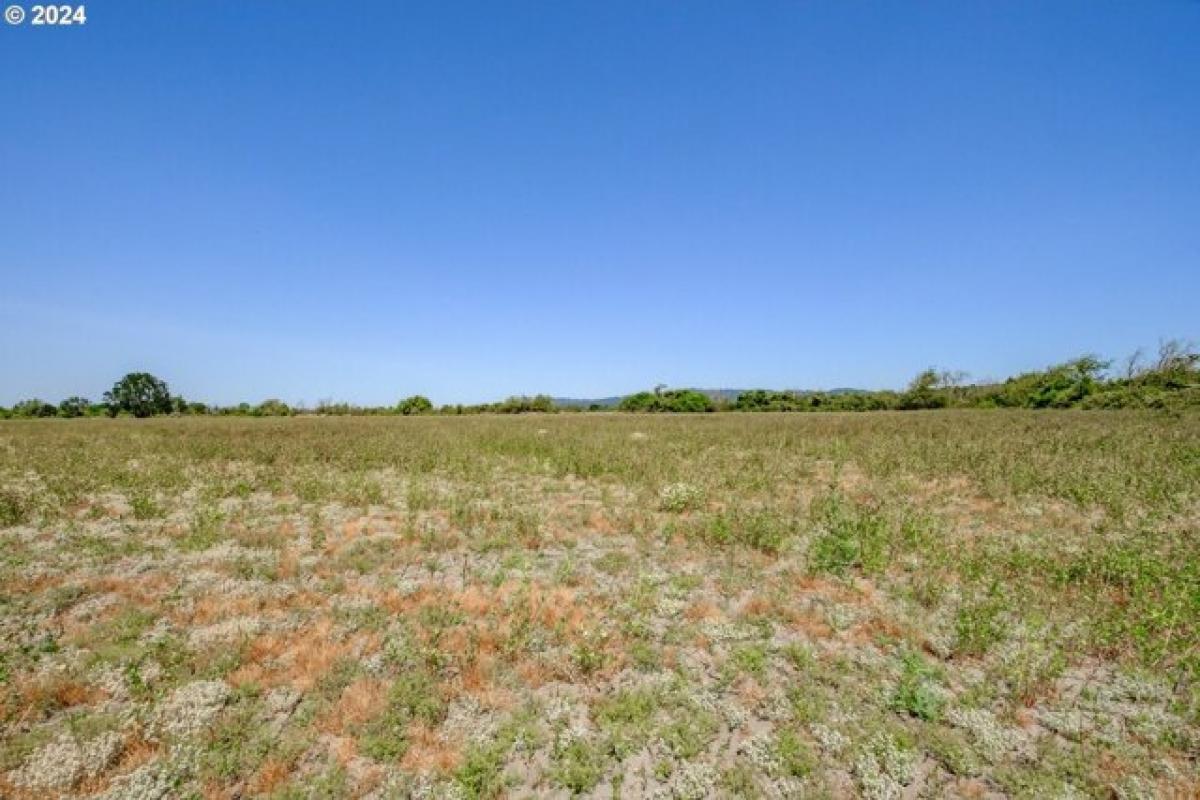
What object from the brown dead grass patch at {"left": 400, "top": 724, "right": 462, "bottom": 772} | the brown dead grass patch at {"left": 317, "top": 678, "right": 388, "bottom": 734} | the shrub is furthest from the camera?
the shrub

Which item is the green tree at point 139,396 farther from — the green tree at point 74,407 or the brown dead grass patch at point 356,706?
the brown dead grass patch at point 356,706

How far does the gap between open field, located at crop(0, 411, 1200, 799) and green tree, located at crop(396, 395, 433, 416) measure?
209ft

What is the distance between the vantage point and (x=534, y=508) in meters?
12.9

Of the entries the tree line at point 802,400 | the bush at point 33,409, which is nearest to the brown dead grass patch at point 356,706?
the tree line at point 802,400

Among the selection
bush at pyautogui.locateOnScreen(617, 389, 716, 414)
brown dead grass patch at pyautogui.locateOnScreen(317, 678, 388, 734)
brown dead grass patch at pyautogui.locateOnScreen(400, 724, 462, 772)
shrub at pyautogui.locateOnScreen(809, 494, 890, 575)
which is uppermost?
bush at pyautogui.locateOnScreen(617, 389, 716, 414)

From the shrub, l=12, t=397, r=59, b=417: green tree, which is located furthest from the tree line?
the shrub

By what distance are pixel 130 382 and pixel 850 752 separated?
94210mm

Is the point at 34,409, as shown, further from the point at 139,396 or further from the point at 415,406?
the point at 415,406

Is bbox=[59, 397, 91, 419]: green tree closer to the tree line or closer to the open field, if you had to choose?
the tree line

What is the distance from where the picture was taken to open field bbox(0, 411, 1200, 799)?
15.0ft

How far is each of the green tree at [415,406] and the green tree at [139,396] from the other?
107 ft

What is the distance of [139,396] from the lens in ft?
230

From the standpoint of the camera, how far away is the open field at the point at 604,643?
15.0 ft

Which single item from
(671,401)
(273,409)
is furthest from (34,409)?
(671,401)
